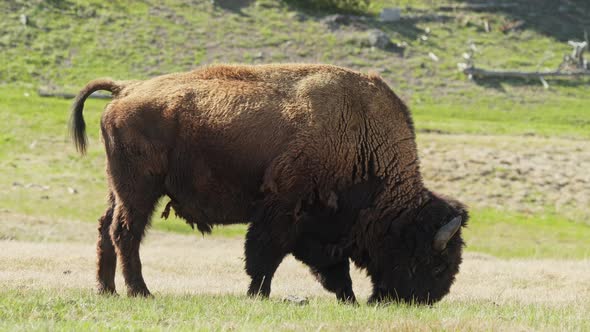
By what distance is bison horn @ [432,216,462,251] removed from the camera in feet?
33.8

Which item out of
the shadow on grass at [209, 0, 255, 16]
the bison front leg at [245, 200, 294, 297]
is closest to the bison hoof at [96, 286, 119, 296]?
the bison front leg at [245, 200, 294, 297]

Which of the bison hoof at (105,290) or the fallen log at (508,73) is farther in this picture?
the fallen log at (508,73)

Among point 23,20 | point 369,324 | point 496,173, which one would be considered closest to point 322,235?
point 369,324

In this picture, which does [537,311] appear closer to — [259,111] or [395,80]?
[259,111]

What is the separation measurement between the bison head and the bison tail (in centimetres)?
409

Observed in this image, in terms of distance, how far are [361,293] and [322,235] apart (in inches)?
117

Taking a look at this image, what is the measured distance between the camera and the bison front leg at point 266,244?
10.4m

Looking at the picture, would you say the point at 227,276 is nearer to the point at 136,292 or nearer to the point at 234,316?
the point at 136,292

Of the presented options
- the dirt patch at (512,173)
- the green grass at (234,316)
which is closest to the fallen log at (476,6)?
the dirt patch at (512,173)

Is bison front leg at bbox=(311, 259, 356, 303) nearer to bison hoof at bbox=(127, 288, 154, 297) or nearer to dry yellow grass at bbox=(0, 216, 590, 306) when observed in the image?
dry yellow grass at bbox=(0, 216, 590, 306)

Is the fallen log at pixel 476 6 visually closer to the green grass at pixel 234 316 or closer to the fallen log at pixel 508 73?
the fallen log at pixel 508 73

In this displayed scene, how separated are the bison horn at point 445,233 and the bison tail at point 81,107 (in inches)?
183

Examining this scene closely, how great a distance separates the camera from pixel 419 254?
1059cm

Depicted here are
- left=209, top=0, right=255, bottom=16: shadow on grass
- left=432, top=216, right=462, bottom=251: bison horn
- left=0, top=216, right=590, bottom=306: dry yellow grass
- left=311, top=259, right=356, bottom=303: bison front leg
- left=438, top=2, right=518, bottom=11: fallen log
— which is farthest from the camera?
left=438, top=2, right=518, bottom=11: fallen log
